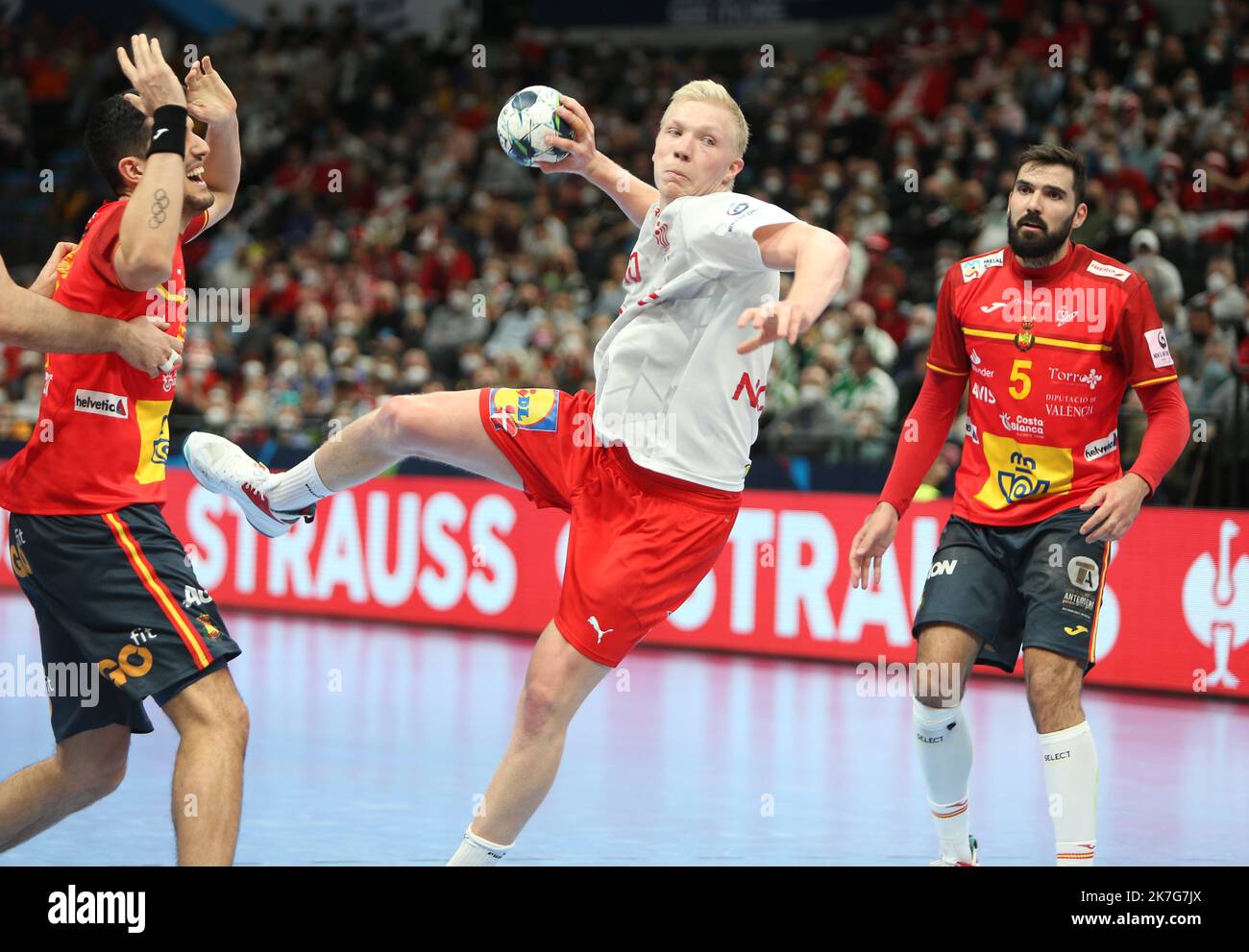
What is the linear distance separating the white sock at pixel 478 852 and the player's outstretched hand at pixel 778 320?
180cm

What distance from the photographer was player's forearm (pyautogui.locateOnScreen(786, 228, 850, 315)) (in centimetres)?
403

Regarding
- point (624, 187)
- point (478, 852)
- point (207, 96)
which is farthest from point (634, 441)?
point (207, 96)

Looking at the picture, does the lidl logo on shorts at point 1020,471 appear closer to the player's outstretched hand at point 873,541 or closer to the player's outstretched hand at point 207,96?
the player's outstretched hand at point 873,541

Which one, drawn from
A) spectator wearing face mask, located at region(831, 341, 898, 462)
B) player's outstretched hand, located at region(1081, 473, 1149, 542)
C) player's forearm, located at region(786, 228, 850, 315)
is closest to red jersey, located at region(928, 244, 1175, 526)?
player's outstretched hand, located at region(1081, 473, 1149, 542)

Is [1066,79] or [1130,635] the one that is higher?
[1066,79]

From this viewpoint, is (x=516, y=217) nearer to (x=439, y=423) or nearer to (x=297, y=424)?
(x=297, y=424)

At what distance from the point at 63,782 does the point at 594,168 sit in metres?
2.62

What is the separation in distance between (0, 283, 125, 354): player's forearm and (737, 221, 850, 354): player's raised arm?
5.84ft

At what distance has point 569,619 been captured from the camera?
4.69 m

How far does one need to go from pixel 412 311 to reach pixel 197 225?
41.1 feet

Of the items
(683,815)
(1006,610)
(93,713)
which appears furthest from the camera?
(683,815)

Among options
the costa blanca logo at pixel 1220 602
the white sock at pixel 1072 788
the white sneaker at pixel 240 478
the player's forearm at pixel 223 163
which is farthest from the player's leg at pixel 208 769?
the costa blanca logo at pixel 1220 602

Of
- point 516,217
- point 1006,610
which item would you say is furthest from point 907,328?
point 1006,610

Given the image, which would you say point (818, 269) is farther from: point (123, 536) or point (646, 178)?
point (646, 178)
